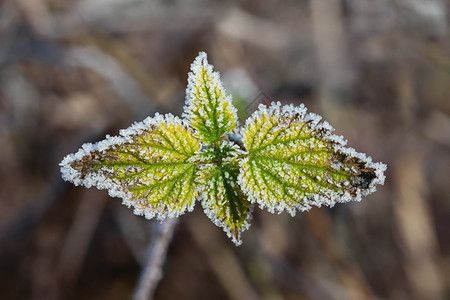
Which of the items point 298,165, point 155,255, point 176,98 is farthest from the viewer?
point 176,98

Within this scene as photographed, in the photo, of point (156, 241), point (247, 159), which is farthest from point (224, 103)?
point (156, 241)

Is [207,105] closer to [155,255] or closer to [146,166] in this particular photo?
[146,166]

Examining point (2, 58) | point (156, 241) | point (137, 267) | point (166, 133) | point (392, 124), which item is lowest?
point (156, 241)

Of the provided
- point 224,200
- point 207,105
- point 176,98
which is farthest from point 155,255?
point 176,98

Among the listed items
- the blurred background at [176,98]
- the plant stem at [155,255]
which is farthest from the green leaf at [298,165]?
the blurred background at [176,98]

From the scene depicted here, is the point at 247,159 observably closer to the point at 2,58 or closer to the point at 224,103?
the point at 224,103

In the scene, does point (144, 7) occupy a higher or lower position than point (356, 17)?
lower

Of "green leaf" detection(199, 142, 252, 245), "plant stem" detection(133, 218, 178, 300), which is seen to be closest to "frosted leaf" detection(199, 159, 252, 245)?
"green leaf" detection(199, 142, 252, 245)
